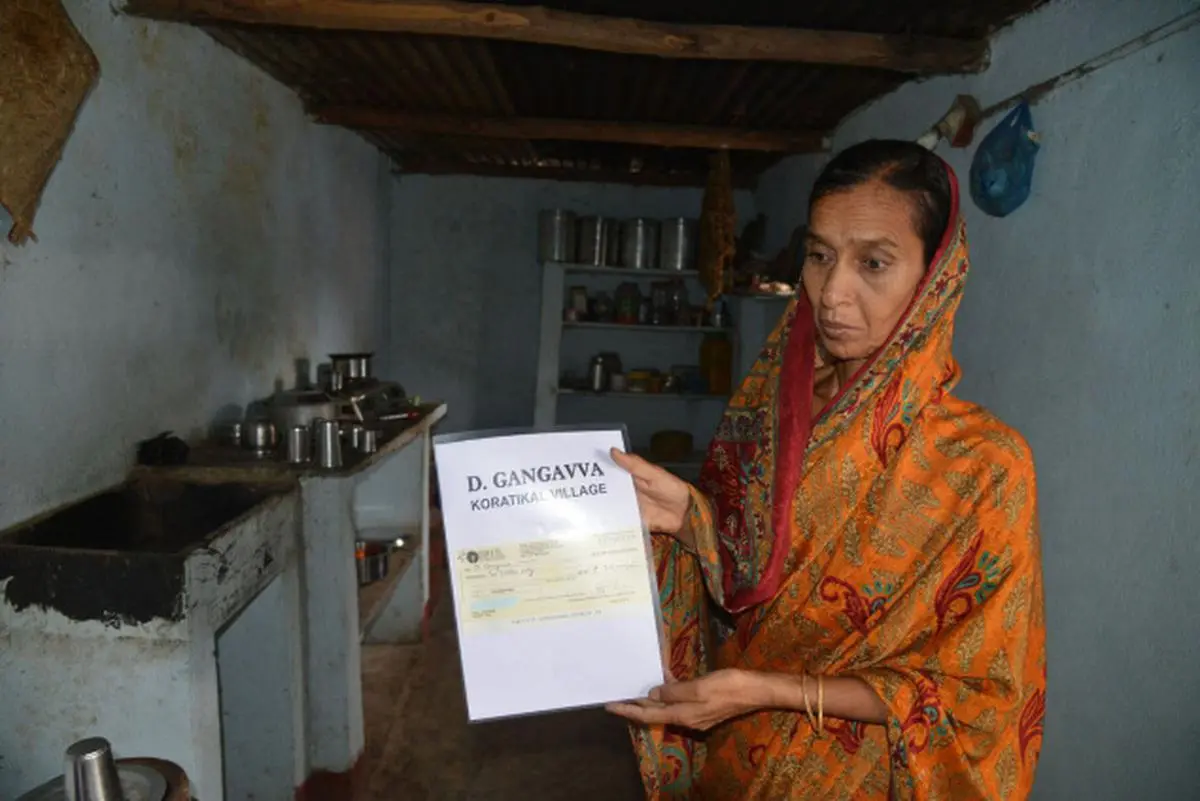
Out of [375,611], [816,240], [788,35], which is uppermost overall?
[788,35]

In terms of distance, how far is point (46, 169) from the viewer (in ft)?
5.70

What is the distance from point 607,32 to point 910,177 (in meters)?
1.64

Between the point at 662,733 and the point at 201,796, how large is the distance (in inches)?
44.1

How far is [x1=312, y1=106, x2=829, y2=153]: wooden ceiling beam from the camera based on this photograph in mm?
3658

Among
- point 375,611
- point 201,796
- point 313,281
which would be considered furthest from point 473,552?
point 313,281

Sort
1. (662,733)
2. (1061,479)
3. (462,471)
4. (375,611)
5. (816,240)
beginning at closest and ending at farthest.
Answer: (462,471), (816,240), (662,733), (1061,479), (375,611)

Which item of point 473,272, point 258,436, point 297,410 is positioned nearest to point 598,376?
point 473,272

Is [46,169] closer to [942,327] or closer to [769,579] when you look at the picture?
[769,579]

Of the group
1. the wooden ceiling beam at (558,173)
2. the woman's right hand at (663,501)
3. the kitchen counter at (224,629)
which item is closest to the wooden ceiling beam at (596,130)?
the wooden ceiling beam at (558,173)

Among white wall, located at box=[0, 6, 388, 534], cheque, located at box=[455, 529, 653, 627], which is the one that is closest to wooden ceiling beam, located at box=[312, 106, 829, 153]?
white wall, located at box=[0, 6, 388, 534]

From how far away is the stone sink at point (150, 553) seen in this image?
1.55 m

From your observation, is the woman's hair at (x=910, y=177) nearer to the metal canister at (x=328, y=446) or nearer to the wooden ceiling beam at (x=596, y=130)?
the metal canister at (x=328, y=446)

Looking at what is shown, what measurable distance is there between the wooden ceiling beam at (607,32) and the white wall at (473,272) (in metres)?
3.13

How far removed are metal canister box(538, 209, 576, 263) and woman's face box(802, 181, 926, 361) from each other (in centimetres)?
396
